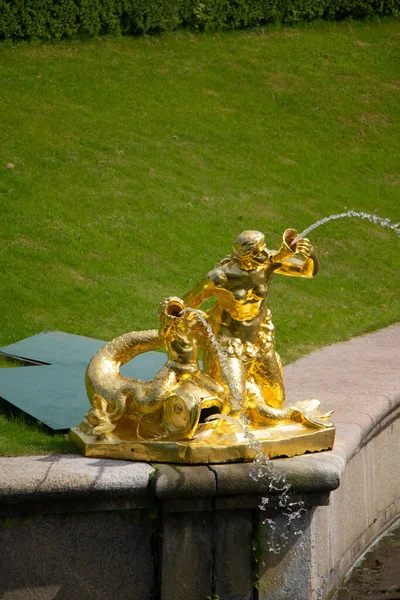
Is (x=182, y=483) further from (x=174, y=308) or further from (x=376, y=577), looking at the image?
(x=376, y=577)

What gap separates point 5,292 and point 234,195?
4214mm

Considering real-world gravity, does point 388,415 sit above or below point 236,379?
below

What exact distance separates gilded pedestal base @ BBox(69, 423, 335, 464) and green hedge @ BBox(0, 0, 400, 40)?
11.1m

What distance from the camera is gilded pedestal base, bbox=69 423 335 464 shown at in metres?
4.08

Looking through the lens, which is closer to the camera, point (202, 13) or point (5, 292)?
point (5, 292)

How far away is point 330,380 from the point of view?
6156 mm

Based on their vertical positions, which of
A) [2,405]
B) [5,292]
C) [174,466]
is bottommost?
[5,292]

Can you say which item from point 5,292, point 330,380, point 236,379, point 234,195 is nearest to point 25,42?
point 234,195

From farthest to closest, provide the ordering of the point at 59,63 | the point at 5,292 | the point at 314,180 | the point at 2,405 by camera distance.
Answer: the point at 59,63 → the point at 314,180 → the point at 5,292 → the point at 2,405

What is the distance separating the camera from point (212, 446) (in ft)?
13.4

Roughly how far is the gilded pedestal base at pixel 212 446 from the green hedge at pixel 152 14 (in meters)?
11.1

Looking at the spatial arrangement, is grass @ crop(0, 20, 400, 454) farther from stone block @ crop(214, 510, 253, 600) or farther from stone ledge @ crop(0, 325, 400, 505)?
stone block @ crop(214, 510, 253, 600)

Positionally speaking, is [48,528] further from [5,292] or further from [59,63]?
[59,63]

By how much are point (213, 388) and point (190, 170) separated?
8098mm
